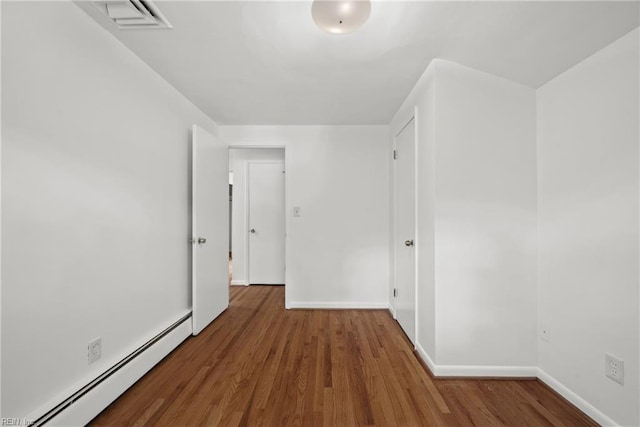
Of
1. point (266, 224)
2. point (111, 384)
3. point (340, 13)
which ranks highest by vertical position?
point (340, 13)

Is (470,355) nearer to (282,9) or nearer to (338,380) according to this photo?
(338,380)

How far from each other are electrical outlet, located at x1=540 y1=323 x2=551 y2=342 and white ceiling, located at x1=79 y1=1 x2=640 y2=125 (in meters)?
1.72

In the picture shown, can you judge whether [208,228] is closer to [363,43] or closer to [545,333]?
[363,43]

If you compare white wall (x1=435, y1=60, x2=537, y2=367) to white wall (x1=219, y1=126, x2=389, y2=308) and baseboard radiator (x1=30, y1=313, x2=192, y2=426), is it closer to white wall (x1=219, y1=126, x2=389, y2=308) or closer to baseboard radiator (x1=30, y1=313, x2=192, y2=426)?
white wall (x1=219, y1=126, x2=389, y2=308)

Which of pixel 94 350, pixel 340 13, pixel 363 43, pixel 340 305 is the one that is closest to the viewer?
pixel 340 13

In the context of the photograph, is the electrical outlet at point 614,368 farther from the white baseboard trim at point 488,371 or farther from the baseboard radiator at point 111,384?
the baseboard radiator at point 111,384

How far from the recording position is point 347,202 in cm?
331

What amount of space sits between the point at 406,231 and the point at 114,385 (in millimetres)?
2483

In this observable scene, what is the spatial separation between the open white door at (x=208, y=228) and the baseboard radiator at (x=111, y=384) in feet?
1.18

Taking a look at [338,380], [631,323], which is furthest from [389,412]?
[631,323]

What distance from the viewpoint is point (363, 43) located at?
5.63 feet

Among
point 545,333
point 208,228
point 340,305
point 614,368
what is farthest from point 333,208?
point 614,368

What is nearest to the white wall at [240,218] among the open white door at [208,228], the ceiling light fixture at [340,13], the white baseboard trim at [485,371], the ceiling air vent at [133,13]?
the open white door at [208,228]

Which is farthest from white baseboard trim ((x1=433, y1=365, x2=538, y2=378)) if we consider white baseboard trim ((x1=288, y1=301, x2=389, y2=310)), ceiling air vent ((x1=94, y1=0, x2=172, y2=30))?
ceiling air vent ((x1=94, y1=0, x2=172, y2=30))
